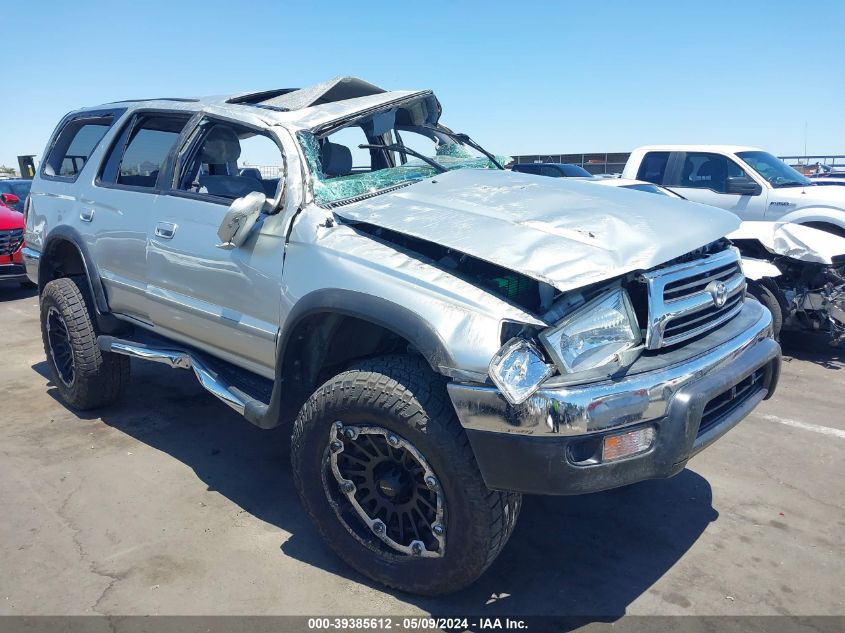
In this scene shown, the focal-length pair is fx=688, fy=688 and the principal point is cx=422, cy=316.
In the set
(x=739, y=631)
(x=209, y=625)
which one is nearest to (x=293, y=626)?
(x=209, y=625)

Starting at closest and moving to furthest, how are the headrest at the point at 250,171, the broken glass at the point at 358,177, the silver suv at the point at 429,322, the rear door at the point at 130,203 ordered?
the silver suv at the point at 429,322 → the broken glass at the point at 358,177 → the rear door at the point at 130,203 → the headrest at the point at 250,171

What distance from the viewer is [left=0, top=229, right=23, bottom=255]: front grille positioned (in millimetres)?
9625

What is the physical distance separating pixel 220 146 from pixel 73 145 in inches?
76.9

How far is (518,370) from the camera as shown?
2383mm

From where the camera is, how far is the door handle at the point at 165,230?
3831 millimetres

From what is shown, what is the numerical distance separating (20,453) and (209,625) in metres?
2.39

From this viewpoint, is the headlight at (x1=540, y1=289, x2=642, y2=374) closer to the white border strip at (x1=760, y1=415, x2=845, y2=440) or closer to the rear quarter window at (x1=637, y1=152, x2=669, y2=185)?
the white border strip at (x1=760, y1=415, x2=845, y2=440)

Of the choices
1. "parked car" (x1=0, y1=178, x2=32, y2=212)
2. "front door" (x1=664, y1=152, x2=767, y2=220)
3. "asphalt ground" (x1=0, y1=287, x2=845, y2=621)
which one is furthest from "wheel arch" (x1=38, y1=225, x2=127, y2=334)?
"parked car" (x1=0, y1=178, x2=32, y2=212)

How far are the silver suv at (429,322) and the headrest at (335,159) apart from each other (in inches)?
0.7

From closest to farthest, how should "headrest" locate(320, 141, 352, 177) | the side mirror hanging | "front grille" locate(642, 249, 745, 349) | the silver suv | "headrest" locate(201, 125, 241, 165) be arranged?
the silver suv
"front grille" locate(642, 249, 745, 349)
the side mirror hanging
"headrest" locate(320, 141, 352, 177)
"headrest" locate(201, 125, 241, 165)

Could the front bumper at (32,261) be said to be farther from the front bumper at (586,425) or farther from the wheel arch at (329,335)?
the front bumper at (586,425)

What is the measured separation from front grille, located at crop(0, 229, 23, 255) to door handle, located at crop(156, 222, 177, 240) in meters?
7.12

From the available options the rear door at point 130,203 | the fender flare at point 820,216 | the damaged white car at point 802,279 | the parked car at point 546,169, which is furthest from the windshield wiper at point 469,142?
the parked car at point 546,169

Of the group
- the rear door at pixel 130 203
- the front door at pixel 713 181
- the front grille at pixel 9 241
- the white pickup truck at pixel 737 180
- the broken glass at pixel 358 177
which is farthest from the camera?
the front grille at pixel 9 241
